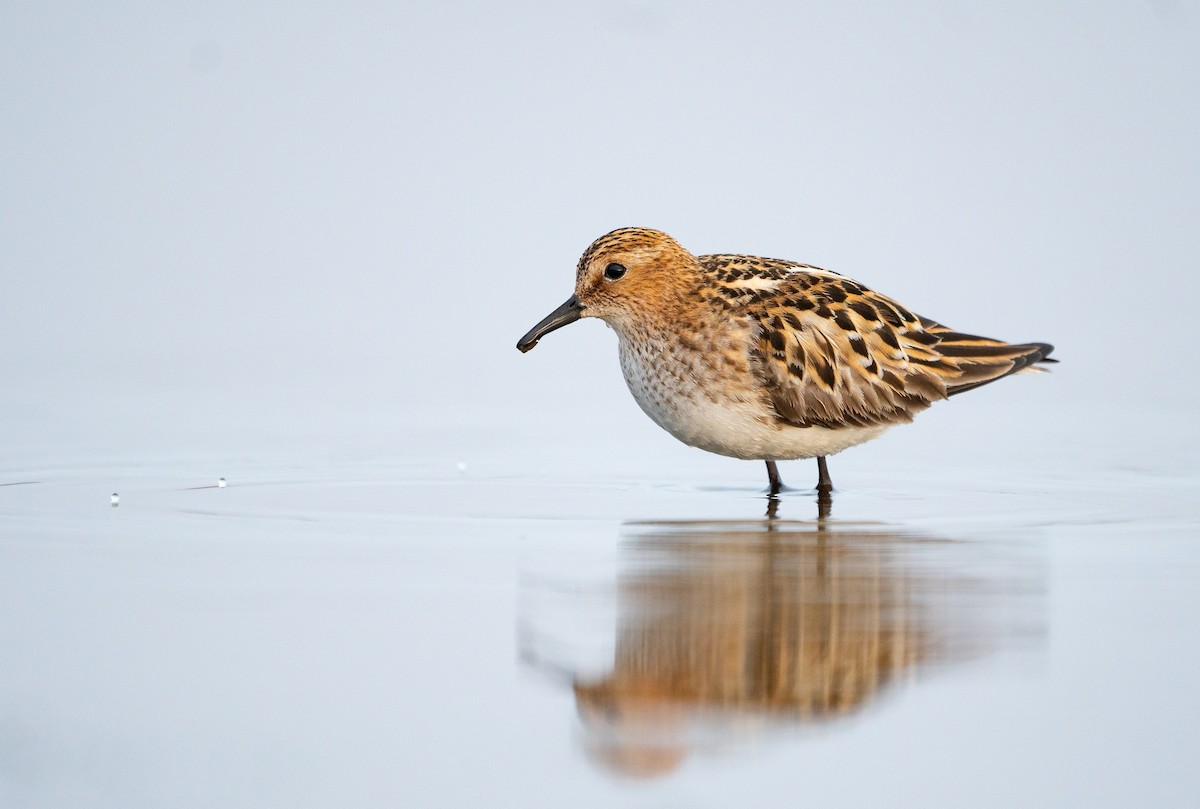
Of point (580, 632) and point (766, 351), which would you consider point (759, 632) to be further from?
point (766, 351)

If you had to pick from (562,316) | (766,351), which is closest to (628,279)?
(562,316)

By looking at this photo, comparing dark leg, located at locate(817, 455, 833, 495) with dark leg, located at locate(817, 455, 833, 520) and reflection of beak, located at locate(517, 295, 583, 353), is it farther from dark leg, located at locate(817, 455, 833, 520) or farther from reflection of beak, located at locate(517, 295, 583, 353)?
reflection of beak, located at locate(517, 295, 583, 353)

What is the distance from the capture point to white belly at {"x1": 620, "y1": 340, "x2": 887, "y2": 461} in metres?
9.75

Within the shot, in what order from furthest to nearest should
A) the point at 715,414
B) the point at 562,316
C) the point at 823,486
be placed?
1. the point at 562,316
2. the point at 823,486
3. the point at 715,414

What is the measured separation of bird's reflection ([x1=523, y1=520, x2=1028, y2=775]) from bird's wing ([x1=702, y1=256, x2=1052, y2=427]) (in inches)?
60.4

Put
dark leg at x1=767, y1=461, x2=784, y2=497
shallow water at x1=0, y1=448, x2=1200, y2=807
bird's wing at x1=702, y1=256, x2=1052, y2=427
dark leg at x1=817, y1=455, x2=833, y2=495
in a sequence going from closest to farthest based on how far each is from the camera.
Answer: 1. shallow water at x1=0, y1=448, x2=1200, y2=807
2. bird's wing at x1=702, y1=256, x2=1052, y2=427
3. dark leg at x1=817, y1=455, x2=833, y2=495
4. dark leg at x1=767, y1=461, x2=784, y2=497

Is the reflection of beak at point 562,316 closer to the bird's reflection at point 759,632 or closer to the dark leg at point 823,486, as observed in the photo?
the dark leg at point 823,486

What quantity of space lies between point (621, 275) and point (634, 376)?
2.31 feet

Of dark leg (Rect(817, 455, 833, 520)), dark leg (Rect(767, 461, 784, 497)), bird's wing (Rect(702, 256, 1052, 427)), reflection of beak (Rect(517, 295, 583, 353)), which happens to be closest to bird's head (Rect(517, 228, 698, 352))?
reflection of beak (Rect(517, 295, 583, 353))

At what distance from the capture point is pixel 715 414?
384 inches

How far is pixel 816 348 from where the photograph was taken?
10148mm

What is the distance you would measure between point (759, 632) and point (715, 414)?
3506 millimetres

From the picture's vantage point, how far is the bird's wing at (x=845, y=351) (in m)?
9.94

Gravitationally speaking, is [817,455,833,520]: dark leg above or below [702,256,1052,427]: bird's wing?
below
